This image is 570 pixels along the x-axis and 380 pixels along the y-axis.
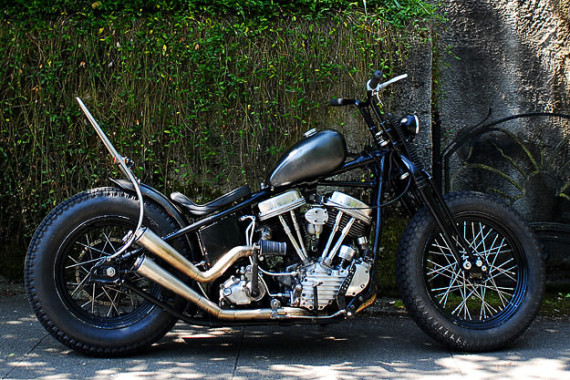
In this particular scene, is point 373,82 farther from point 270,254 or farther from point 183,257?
point 183,257

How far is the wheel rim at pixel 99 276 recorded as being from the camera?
4.10 meters

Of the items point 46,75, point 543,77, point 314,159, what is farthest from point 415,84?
point 46,75

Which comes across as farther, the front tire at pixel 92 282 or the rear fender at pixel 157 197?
the rear fender at pixel 157 197

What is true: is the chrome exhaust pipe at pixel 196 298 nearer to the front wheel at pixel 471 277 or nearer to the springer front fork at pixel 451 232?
the front wheel at pixel 471 277

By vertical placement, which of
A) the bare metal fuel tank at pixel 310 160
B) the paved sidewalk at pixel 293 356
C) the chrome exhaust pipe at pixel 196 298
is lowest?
the paved sidewalk at pixel 293 356

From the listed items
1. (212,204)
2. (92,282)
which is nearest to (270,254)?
(212,204)

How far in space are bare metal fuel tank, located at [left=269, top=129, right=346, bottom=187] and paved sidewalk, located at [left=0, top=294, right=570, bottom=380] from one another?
1.06m

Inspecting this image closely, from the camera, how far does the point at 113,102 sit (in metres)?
5.21

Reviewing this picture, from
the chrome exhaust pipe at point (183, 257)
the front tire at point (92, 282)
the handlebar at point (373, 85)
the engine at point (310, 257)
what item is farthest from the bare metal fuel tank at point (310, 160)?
the front tire at point (92, 282)

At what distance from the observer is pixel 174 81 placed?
518 centimetres

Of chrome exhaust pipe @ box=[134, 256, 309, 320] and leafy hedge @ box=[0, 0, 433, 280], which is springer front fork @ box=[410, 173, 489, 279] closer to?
chrome exhaust pipe @ box=[134, 256, 309, 320]

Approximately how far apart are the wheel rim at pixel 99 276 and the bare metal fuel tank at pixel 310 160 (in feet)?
3.07

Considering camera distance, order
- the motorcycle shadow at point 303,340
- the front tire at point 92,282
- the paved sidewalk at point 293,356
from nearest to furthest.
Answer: the paved sidewalk at point 293,356, the front tire at point 92,282, the motorcycle shadow at point 303,340

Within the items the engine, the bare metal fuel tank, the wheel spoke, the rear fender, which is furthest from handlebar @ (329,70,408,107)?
the rear fender
